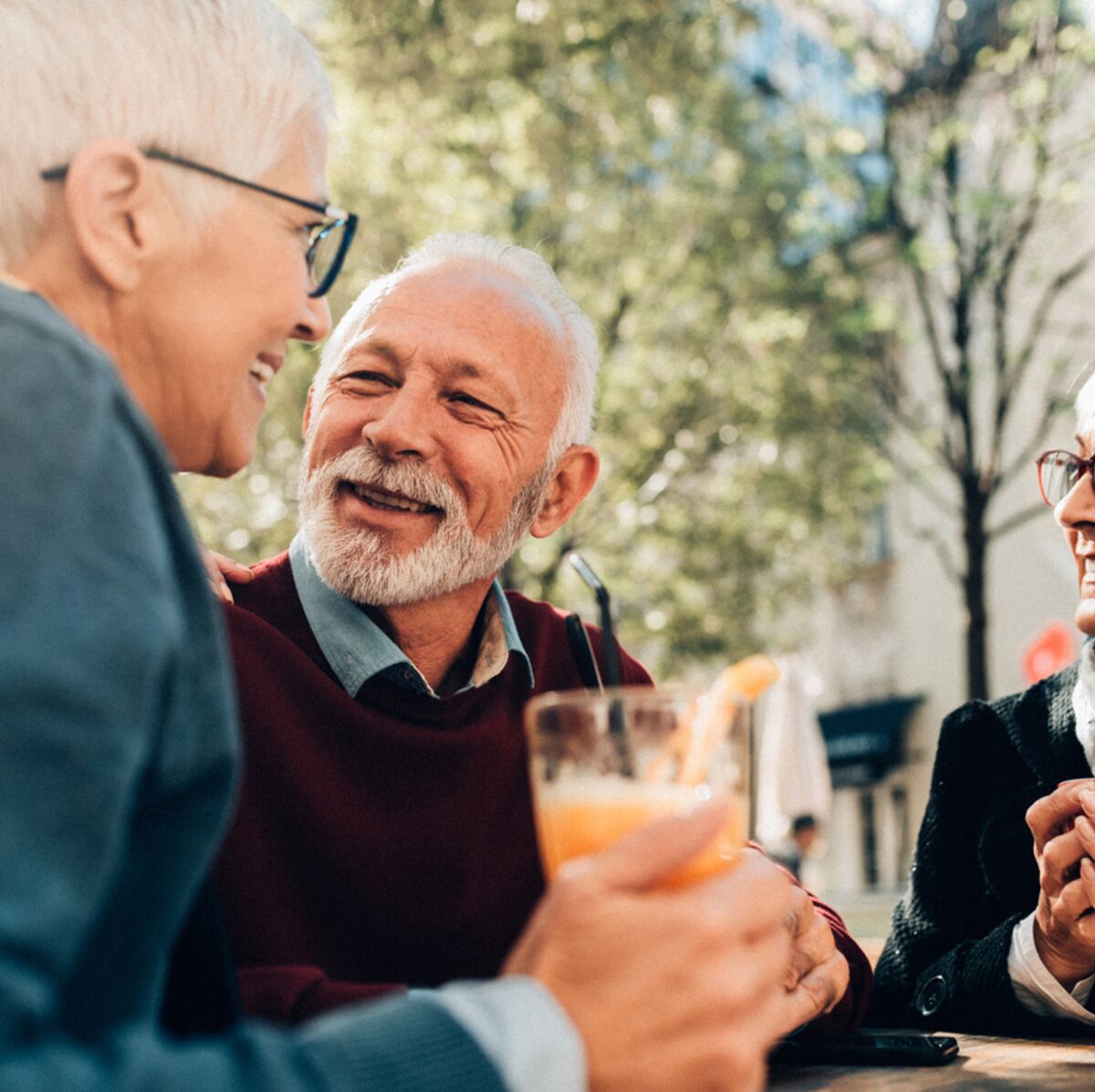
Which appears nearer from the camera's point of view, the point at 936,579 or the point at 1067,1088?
the point at 1067,1088

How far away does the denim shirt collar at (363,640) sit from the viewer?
2.28 m

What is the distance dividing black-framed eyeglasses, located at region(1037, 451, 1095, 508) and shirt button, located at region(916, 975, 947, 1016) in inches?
40.1

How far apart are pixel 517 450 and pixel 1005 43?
1039cm

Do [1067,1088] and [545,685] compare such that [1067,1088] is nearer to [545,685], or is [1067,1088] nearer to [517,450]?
[545,685]

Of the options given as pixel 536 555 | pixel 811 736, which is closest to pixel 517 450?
pixel 536 555

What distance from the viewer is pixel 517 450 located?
2.73m

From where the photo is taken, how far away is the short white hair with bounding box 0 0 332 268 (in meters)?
1.14

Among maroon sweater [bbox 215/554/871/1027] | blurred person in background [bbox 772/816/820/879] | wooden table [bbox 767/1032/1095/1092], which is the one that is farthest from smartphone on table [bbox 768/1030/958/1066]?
blurred person in background [bbox 772/816/820/879]

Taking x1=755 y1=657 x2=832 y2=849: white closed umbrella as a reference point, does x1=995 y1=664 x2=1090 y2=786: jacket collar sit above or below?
above

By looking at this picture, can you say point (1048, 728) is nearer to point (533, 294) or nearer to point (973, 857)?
point (973, 857)

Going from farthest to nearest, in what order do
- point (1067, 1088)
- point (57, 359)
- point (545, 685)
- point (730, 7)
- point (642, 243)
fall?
point (642, 243) → point (730, 7) → point (545, 685) → point (1067, 1088) → point (57, 359)

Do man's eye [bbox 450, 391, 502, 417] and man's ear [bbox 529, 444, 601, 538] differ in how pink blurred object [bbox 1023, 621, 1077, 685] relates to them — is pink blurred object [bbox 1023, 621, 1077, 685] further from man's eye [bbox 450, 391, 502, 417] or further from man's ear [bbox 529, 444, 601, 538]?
man's eye [bbox 450, 391, 502, 417]

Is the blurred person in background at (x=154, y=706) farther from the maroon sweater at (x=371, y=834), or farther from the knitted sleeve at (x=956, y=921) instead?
the knitted sleeve at (x=956, y=921)

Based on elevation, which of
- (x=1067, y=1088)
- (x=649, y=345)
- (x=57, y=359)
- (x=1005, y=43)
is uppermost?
(x=1005, y=43)
